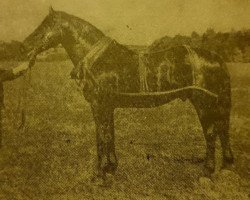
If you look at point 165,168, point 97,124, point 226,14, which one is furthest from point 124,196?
point 226,14

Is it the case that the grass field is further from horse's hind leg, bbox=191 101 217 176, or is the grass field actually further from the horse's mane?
the horse's mane

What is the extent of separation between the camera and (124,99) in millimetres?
3797

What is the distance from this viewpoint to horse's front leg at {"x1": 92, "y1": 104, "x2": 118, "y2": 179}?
3.80m

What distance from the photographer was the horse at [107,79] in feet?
12.4

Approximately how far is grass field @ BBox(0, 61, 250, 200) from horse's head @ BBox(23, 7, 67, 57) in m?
0.16

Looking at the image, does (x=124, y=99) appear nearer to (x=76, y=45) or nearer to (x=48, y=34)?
(x=76, y=45)

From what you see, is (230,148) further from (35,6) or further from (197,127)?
(35,6)

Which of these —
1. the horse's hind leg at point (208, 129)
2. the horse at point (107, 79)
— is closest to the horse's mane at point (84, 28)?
the horse at point (107, 79)

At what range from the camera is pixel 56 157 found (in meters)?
3.84

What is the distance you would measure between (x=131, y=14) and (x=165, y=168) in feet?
4.65

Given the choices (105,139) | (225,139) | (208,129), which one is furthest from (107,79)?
(225,139)

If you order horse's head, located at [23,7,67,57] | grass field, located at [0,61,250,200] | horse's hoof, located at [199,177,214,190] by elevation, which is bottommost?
horse's hoof, located at [199,177,214,190]

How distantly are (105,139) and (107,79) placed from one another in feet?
1.77

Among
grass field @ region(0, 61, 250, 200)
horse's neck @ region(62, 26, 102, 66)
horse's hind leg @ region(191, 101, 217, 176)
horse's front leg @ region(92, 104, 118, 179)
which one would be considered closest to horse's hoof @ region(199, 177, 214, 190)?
grass field @ region(0, 61, 250, 200)
